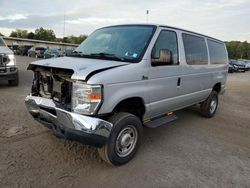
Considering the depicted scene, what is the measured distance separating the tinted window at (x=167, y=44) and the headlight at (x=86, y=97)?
4.39 feet

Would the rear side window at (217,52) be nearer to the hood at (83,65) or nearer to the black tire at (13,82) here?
the hood at (83,65)

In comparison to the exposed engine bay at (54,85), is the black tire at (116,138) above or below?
below

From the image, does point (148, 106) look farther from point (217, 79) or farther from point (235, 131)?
point (217, 79)

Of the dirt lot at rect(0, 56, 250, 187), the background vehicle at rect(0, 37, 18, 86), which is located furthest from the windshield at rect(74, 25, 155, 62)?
the background vehicle at rect(0, 37, 18, 86)

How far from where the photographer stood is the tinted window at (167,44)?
421cm

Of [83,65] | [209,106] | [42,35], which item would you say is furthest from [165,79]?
[42,35]

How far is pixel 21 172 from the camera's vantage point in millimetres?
3461

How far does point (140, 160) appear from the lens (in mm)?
4039

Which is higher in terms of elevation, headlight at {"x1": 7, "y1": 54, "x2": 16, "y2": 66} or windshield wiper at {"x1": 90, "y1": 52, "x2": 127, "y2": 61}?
windshield wiper at {"x1": 90, "y1": 52, "x2": 127, "y2": 61}

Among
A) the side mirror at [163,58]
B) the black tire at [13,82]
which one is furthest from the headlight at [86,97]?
the black tire at [13,82]

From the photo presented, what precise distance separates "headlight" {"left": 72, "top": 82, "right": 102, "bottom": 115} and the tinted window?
4.39 ft

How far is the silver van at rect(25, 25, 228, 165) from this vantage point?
3324 millimetres

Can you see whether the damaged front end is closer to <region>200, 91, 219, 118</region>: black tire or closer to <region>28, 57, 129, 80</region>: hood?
<region>28, 57, 129, 80</region>: hood

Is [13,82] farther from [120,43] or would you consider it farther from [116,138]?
[116,138]
